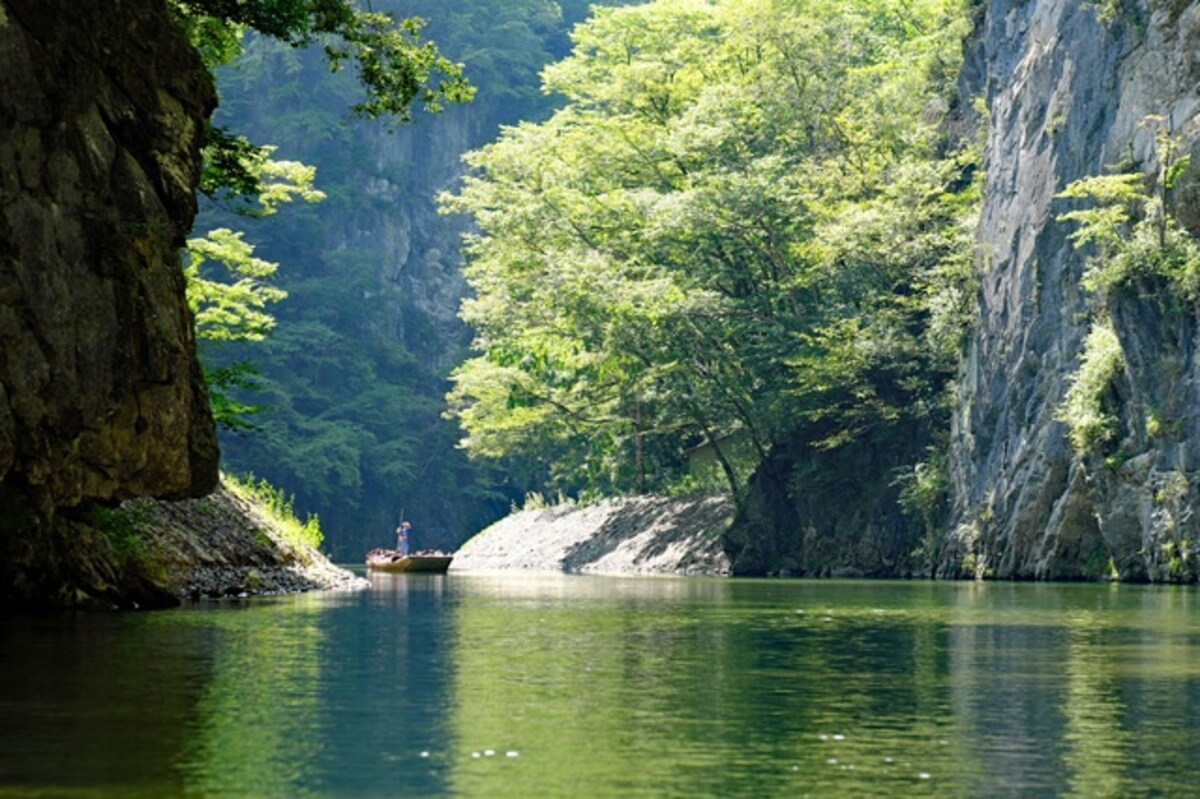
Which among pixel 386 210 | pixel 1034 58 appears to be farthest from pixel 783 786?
pixel 386 210

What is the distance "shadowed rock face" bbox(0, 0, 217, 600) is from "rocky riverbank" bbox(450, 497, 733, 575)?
37521mm

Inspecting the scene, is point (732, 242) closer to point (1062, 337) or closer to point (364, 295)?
point (1062, 337)

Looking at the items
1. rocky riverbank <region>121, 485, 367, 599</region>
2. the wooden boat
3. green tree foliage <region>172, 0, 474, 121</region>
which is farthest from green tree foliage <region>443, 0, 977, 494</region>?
green tree foliage <region>172, 0, 474, 121</region>

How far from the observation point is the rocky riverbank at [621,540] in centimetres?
6369

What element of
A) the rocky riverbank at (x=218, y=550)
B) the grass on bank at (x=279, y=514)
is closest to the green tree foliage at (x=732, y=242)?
the grass on bank at (x=279, y=514)

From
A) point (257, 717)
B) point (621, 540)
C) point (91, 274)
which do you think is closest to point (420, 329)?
point (621, 540)

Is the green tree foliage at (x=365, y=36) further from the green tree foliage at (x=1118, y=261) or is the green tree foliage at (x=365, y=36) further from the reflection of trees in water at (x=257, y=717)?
the green tree foliage at (x=1118, y=261)

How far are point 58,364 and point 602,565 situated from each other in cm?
4526

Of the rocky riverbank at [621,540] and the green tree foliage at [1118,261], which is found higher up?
the green tree foliage at [1118,261]

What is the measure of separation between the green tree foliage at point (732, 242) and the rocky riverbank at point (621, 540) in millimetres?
1525

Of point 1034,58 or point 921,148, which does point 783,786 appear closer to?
point 1034,58

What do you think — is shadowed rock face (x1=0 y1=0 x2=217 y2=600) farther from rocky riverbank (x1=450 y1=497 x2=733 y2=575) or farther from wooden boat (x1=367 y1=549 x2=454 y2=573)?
rocky riverbank (x1=450 y1=497 x2=733 y2=575)

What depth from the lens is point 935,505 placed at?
5478cm

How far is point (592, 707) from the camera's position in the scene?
47.1ft
